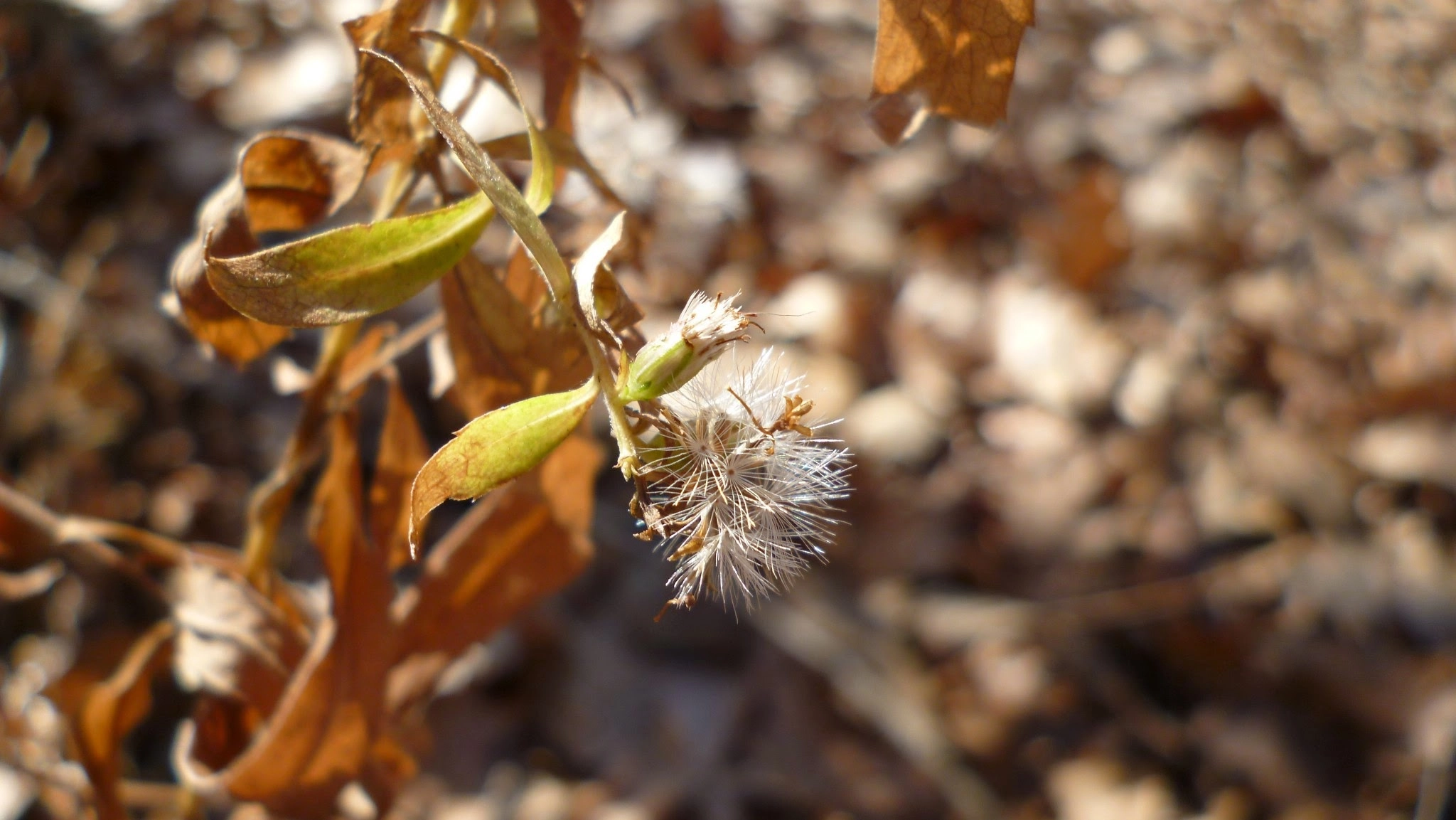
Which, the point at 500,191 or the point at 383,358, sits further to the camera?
the point at 383,358

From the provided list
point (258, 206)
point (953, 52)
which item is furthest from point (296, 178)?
point (953, 52)

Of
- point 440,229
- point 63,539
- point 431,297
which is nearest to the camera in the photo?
point 440,229

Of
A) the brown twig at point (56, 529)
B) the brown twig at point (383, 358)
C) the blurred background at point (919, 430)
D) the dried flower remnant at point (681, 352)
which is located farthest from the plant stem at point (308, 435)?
the blurred background at point (919, 430)

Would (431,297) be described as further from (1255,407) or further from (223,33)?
(1255,407)

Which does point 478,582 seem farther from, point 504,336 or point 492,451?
point 492,451

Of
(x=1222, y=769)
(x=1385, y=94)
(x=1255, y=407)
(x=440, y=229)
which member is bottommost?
(x=1222, y=769)

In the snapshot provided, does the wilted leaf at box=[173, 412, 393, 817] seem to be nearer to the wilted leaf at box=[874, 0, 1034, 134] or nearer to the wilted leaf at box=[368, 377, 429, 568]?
the wilted leaf at box=[368, 377, 429, 568]

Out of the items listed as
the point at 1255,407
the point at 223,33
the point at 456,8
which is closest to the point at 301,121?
the point at 223,33
